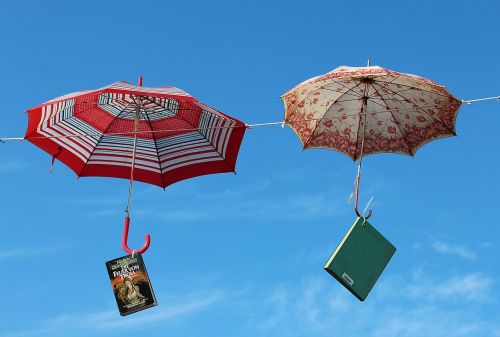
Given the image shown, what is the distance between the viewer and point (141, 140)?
8516 mm

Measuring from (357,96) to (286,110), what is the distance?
2.69ft

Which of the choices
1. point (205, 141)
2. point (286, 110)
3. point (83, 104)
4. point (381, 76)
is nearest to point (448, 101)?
point (381, 76)

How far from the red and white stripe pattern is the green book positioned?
195cm

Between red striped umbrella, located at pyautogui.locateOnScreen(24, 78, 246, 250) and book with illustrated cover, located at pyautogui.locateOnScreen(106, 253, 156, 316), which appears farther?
red striped umbrella, located at pyautogui.locateOnScreen(24, 78, 246, 250)

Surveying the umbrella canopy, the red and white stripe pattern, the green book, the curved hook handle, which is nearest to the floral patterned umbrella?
the umbrella canopy

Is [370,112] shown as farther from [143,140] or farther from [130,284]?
[130,284]

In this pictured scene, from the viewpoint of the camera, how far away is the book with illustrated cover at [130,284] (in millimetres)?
6652

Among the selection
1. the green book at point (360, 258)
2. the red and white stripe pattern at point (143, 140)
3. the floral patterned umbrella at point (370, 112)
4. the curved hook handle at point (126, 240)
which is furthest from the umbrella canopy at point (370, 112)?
the curved hook handle at point (126, 240)

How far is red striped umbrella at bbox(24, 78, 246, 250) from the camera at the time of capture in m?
8.28

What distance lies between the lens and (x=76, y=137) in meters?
8.45

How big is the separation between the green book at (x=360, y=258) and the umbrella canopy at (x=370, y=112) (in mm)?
1024

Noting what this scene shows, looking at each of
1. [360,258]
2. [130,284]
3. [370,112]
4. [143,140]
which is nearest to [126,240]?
[130,284]

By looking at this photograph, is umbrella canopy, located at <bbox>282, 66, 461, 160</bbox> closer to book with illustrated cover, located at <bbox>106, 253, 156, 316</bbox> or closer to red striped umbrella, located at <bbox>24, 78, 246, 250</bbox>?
red striped umbrella, located at <bbox>24, 78, 246, 250</bbox>

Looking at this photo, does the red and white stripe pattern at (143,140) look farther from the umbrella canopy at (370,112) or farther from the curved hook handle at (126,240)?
the curved hook handle at (126,240)
